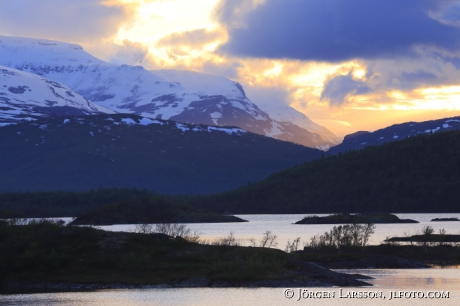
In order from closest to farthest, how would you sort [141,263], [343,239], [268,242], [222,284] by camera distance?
[222,284]
[141,263]
[343,239]
[268,242]

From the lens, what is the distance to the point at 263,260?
74562mm

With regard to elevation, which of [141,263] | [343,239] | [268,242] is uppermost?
[343,239]

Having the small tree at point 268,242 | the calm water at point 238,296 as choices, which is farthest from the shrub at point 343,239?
the calm water at point 238,296

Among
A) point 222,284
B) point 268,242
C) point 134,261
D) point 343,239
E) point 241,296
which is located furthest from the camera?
point 268,242

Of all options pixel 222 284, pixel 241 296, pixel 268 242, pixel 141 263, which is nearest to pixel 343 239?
pixel 268 242

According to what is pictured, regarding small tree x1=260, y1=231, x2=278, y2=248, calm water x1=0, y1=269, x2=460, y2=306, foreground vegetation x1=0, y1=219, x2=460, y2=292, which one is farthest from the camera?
small tree x1=260, y1=231, x2=278, y2=248

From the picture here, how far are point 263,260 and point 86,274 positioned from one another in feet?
50.2

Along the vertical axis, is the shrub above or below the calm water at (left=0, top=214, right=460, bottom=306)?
above

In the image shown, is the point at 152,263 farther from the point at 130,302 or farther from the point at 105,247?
the point at 130,302

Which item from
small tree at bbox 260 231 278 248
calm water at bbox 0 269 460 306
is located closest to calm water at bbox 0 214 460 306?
calm water at bbox 0 269 460 306

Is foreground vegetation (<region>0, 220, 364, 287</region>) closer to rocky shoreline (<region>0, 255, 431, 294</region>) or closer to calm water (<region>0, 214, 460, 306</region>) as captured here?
rocky shoreline (<region>0, 255, 431, 294</region>)

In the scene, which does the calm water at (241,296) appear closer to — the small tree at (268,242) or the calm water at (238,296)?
the calm water at (238,296)

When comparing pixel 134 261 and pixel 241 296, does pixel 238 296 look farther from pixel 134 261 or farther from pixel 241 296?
pixel 134 261

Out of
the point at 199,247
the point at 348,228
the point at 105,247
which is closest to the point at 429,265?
the point at 348,228
